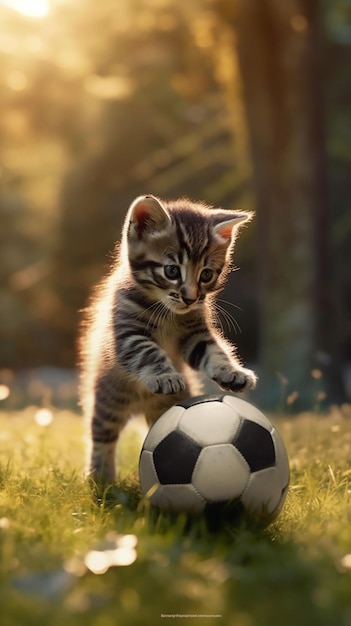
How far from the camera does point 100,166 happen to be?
21.4 meters

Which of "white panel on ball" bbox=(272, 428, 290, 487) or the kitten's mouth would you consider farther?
the kitten's mouth

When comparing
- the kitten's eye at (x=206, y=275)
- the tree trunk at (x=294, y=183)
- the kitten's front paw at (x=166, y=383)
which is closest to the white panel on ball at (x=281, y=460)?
the kitten's front paw at (x=166, y=383)

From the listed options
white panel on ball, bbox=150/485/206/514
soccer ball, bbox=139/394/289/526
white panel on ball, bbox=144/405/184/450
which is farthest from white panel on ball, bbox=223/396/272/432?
white panel on ball, bbox=150/485/206/514

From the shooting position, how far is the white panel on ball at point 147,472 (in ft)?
13.1

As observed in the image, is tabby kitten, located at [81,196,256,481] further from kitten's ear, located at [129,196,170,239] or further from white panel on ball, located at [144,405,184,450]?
white panel on ball, located at [144,405,184,450]

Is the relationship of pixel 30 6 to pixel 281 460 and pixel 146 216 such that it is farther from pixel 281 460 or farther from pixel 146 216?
pixel 281 460

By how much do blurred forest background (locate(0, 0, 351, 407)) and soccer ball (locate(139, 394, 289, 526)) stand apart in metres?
1.91

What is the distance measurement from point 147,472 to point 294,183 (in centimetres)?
746

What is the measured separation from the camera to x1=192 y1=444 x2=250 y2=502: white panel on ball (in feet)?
12.4

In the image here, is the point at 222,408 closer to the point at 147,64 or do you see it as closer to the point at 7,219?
the point at 147,64

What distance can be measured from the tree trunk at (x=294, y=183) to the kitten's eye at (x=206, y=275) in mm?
6303

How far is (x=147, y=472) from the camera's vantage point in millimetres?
4055

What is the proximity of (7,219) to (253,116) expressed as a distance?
684 inches

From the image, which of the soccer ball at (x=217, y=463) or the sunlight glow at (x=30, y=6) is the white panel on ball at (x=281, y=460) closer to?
the soccer ball at (x=217, y=463)
